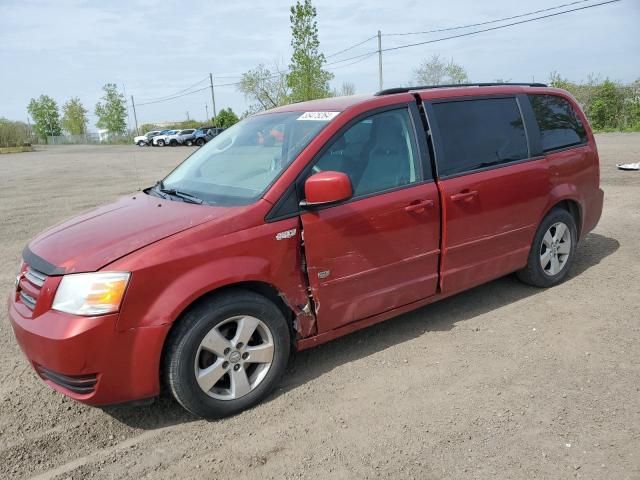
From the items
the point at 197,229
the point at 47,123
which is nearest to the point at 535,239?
the point at 197,229

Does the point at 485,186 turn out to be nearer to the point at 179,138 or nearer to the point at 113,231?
the point at 113,231

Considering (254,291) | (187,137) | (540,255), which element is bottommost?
(187,137)

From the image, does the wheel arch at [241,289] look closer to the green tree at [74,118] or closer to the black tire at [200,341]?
the black tire at [200,341]

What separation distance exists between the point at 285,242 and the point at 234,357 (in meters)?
0.75

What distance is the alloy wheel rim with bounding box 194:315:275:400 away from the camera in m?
3.00

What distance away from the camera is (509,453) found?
2.68 meters

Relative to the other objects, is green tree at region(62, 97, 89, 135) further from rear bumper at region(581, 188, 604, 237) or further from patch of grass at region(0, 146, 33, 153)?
rear bumper at region(581, 188, 604, 237)

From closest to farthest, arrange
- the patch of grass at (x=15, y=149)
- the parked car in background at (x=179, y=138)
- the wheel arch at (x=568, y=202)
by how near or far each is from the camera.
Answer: the wheel arch at (x=568, y=202), the patch of grass at (x=15, y=149), the parked car in background at (x=179, y=138)

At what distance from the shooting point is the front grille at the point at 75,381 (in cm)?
280

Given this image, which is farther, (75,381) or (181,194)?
(181,194)

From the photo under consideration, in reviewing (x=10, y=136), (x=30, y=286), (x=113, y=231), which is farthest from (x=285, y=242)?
(x=10, y=136)

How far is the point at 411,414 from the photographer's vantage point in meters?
3.06

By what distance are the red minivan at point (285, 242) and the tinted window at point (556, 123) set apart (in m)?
0.03

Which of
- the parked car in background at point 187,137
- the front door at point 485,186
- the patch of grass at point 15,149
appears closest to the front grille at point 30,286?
the front door at point 485,186
